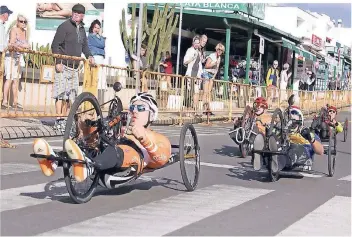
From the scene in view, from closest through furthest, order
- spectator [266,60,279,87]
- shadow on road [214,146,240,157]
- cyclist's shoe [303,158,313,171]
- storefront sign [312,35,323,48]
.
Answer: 1. cyclist's shoe [303,158,313,171]
2. shadow on road [214,146,240,157]
3. spectator [266,60,279,87]
4. storefront sign [312,35,323,48]

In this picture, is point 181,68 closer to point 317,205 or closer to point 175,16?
point 175,16

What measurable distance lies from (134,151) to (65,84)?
18.2 feet

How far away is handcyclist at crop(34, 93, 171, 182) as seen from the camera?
5.84m

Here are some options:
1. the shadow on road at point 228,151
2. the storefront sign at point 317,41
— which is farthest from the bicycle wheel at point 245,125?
the storefront sign at point 317,41

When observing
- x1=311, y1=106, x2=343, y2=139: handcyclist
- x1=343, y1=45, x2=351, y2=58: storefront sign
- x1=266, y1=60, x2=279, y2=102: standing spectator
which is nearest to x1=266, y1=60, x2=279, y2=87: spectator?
x1=266, y1=60, x2=279, y2=102: standing spectator

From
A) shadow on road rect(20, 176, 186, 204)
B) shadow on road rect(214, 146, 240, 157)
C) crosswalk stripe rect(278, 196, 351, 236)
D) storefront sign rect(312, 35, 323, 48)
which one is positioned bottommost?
crosswalk stripe rect(278, 196, 351, 236)

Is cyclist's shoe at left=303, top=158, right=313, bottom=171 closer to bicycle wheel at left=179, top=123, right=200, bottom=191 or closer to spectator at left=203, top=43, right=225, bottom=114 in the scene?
bicycle wheel at left=179, top=123, right=200, bottom=191

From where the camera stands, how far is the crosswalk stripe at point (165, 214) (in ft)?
17.1

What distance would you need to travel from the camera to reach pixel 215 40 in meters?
31.4

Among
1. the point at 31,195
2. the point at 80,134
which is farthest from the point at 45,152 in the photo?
the point at 31,195

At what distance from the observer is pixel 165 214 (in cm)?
596

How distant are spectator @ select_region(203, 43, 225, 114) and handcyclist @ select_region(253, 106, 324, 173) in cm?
850

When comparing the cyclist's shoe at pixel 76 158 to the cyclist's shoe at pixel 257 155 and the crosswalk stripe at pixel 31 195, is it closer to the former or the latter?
the crosswalk stripe at pixel 31 195

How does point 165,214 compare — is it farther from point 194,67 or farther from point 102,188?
point 194,67
